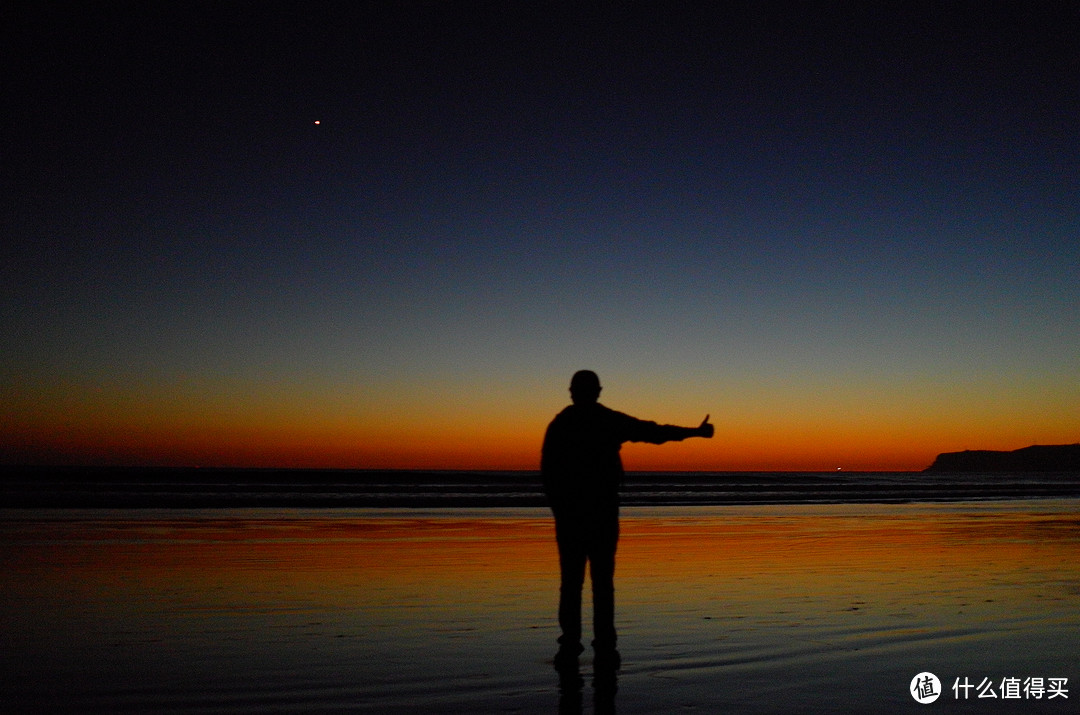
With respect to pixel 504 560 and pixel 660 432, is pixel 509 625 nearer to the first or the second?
pixel 660 432

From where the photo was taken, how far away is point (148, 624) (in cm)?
824

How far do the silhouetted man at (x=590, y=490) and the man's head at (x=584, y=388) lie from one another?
0.14 feet

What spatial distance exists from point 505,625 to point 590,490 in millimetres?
1926

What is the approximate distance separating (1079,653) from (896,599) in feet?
9.23

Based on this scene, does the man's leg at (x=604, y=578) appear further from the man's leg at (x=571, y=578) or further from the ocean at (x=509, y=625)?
the ocean at (x=509, y=625)

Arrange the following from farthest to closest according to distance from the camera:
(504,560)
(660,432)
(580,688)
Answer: (504,560), (660,432), (580,688)

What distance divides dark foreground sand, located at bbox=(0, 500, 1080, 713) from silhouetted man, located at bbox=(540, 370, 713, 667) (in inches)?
16.0

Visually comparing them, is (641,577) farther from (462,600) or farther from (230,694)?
(230,694)

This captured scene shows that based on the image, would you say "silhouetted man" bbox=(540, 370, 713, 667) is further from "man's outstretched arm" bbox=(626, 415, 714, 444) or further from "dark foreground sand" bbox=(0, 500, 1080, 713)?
"dark foreground sand" bbox=(0, 500, 1080, 713)

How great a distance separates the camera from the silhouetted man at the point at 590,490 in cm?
707

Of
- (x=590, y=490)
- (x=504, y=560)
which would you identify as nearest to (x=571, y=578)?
(x=590, y=490)

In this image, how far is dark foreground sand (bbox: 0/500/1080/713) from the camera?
5824 mm

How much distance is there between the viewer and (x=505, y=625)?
27.4 feet

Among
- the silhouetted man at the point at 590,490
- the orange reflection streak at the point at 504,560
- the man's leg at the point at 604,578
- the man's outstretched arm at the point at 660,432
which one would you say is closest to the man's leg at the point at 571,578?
the silhouetted man at the point at 590,490
